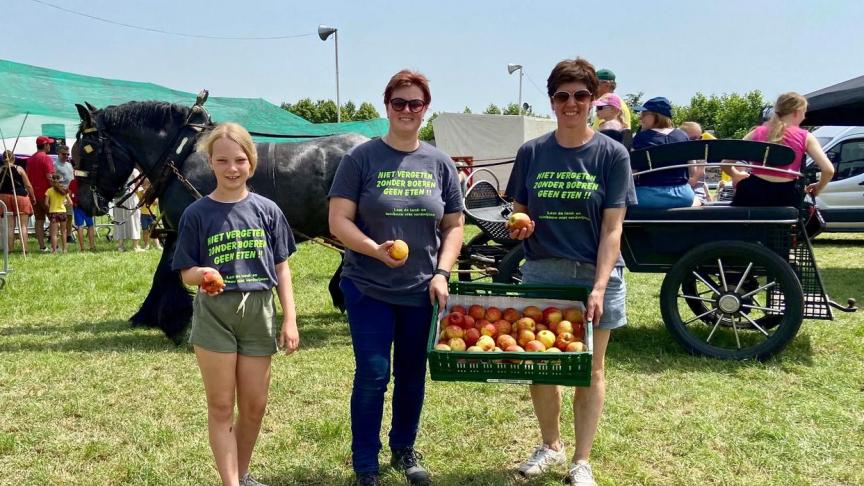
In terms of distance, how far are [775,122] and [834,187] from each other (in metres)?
7.55

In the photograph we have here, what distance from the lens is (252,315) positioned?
8.67ft

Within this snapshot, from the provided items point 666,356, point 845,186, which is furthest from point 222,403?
point 845,186

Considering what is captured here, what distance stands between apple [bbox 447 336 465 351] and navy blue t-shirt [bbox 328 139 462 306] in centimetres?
27

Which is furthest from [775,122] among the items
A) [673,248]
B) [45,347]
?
[45,347]

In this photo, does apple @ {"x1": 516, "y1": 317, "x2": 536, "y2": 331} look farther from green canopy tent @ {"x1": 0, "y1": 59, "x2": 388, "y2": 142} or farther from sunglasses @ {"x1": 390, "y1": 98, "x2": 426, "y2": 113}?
green canopy tent @ {"x1": 0, "y1": 59, "x2": 388, "y2": 142}

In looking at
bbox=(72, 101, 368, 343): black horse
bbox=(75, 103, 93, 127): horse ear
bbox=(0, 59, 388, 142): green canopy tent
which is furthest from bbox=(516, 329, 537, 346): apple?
bbox=(0, 59, 388, 142): green canopy tent

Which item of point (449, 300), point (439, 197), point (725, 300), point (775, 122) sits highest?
point (775, 122)

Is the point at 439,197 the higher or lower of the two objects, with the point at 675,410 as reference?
higher

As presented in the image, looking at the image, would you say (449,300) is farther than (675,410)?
No

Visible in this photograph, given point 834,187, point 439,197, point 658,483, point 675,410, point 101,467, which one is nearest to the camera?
point 439,197

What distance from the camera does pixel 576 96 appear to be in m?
2.75

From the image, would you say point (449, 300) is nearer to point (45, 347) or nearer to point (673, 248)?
point (673, 248)

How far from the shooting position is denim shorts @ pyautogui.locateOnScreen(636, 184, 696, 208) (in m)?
5.00

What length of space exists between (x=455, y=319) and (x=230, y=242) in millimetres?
972
